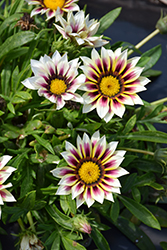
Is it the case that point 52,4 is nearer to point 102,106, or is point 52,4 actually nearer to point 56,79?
point 56,79

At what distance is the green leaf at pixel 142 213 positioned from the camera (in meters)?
1.24

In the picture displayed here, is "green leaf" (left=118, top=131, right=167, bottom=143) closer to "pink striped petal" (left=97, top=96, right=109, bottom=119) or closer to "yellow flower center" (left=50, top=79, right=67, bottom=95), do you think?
"pink striped petal" (left=97, top=96, right=109, bottom=119)

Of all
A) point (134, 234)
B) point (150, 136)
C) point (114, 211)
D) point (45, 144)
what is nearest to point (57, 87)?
point (45, 144)

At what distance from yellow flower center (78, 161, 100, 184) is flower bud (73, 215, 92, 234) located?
0.15m

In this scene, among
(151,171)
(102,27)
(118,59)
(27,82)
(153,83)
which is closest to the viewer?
(27,82)

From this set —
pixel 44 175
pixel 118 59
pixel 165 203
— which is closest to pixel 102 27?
pixel 118 59

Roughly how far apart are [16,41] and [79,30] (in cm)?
33

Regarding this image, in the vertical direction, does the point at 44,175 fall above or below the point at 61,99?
below

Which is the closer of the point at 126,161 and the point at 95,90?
the point at 95,90

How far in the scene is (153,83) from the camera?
1895 mm

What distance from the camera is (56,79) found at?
3.40ft

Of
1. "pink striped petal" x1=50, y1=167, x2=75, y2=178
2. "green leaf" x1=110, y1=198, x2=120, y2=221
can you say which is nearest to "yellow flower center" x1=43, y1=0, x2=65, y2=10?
"pink striped petal" x1=50, y1=167, x2=75, y2=178

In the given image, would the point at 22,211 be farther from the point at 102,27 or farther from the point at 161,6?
the point at 161,6

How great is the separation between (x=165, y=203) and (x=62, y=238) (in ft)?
1.94
